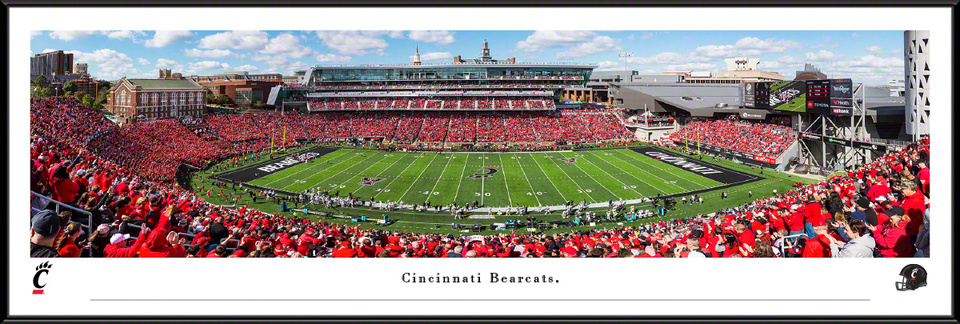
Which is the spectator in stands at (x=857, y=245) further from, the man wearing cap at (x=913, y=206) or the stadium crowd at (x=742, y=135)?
the stadium crowd at (x=742, y=135)

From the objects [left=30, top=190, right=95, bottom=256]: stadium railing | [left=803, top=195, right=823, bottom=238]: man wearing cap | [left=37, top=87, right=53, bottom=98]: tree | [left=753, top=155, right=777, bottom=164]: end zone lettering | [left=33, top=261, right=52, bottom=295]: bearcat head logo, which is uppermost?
[left=37, top=87, right=53, bottom=98]: tree

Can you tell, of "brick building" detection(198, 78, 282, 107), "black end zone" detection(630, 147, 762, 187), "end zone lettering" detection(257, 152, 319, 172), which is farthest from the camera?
"brick building" detection(198, 78, 282, 107)

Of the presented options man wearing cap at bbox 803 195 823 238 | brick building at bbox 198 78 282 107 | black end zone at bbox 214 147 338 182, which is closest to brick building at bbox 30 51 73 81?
man wearing cap at bbox 803 195 823 238

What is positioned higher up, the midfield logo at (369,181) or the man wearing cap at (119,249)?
the man wearing cap at (119,249)

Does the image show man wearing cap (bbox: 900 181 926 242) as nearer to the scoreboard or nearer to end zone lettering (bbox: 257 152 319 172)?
the scoreboard

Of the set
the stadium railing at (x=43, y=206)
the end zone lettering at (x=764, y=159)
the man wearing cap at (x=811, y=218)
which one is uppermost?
the end zone lettering at (x=764, y=159)

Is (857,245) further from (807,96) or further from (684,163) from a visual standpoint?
(684,163)

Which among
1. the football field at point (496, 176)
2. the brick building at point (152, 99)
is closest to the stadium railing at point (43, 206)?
the football field at point (496, 176)
